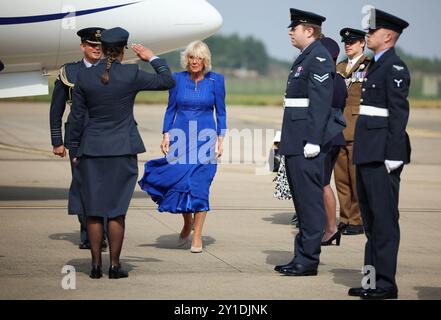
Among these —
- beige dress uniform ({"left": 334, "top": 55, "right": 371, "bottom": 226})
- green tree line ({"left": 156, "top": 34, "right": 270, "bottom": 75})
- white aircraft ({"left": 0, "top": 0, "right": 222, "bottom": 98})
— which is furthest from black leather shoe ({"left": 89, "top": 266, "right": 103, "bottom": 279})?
green tree line ({"left": 156, "top": 34, "right": 270, "bottom": 75})

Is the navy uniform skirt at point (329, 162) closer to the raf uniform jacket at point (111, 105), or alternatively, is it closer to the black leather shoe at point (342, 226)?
the black leather shoe at point (342, 226)

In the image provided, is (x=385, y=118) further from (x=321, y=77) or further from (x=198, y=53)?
(x=198, y=53)

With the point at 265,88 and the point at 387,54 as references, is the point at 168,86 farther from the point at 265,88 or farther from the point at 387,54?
the point at 265,88

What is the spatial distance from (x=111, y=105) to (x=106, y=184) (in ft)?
1.89

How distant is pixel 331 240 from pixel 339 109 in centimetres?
121

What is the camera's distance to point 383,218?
6973 millimetres

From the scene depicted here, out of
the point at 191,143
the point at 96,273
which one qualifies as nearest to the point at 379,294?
the point at 96,273

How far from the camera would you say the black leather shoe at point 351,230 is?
10195 millimetres

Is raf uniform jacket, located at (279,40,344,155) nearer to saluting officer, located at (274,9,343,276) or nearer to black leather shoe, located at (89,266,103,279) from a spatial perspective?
saluting officer, located at (274,9,343,276)

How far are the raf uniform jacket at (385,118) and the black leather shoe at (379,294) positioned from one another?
2.85ft

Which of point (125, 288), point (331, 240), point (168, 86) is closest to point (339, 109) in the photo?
point (331, 240)

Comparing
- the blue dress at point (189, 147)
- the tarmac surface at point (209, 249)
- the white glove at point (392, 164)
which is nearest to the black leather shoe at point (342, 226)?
the tarmac surface at point (209, 249)

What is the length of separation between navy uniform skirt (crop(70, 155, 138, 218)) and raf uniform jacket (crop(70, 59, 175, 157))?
0.26ft

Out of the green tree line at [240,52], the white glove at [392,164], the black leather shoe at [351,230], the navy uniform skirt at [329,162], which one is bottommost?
the green tree line at [240,52]
